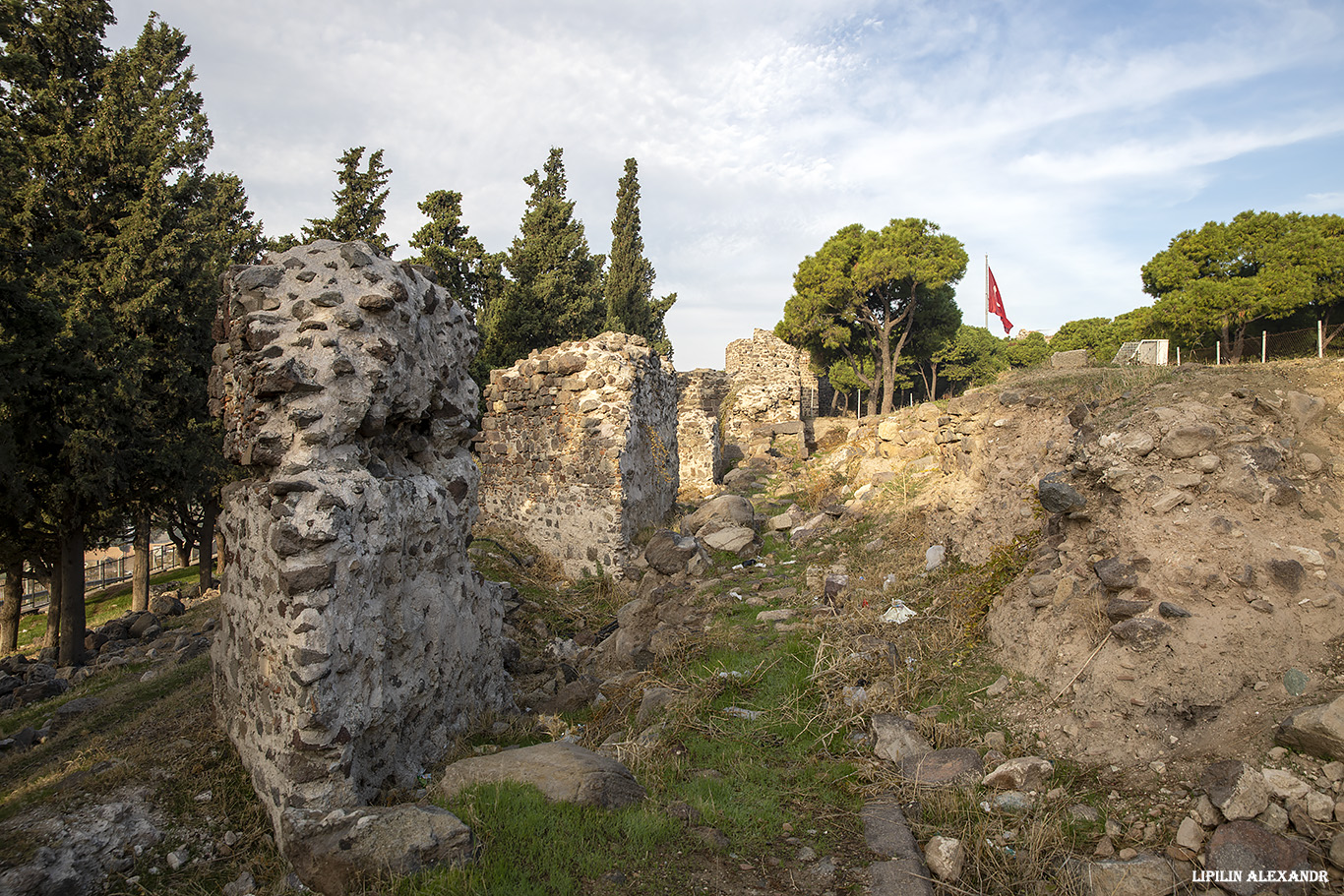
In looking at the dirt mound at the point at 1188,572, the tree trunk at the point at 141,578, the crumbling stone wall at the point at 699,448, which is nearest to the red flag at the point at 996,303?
the crumbling stone wall at the point at 699,448

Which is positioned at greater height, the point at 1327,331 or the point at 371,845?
the point at 1327,331

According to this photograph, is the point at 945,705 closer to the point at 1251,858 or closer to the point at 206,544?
the point at 1251,858

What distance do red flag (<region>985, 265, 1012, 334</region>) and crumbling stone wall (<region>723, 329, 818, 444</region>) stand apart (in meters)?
8.54

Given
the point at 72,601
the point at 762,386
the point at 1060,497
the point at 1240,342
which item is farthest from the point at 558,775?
the point at 1240,342

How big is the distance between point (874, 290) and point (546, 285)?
1463 cm

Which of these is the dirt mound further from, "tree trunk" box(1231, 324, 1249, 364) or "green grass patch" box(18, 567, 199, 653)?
"green grass patch" box(18, 567, 199, 653)

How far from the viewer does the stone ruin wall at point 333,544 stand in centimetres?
361

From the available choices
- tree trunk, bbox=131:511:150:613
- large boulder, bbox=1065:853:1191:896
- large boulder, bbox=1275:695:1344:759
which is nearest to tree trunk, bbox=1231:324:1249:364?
large boulder, bbox=1275:695:1344:759

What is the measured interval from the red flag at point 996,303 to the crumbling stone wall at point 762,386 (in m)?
8.54

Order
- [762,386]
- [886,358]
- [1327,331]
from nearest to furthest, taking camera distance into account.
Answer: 1. [1327,331]
2. [762,386]
3. [886,358]

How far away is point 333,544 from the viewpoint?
3746mm

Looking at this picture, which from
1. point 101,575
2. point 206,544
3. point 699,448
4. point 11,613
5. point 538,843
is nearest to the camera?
point 538,843

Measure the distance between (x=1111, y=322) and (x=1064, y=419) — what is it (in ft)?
152

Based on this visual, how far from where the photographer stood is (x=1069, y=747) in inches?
160
